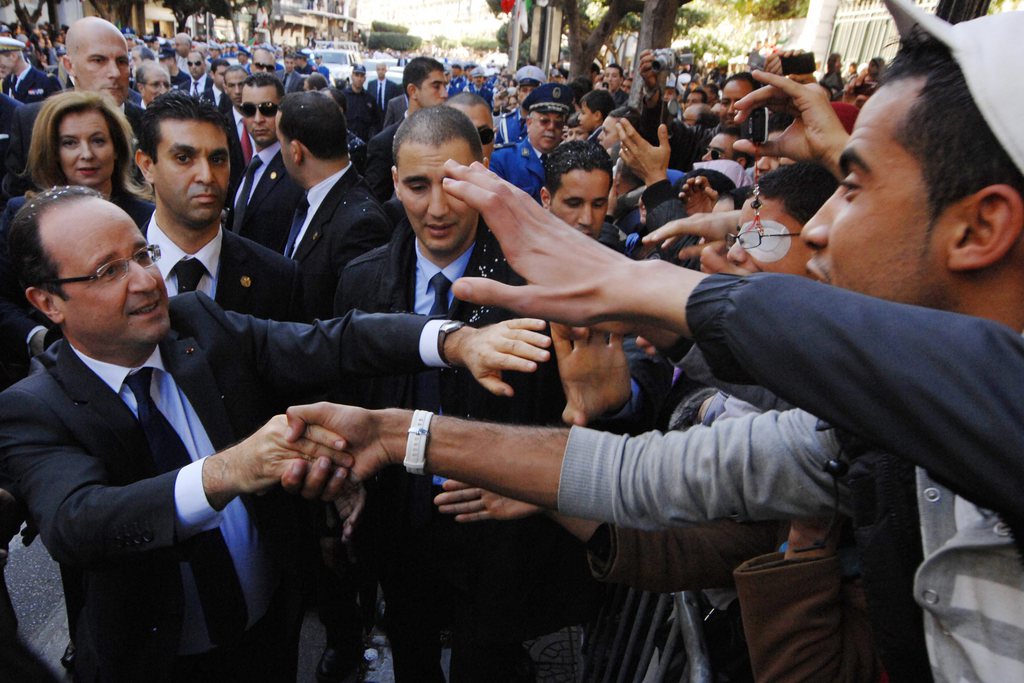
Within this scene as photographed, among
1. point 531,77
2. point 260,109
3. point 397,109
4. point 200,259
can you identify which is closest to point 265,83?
point 260,109

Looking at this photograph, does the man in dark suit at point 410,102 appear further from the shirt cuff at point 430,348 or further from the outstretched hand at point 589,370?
the outstretched hand at point 589,370

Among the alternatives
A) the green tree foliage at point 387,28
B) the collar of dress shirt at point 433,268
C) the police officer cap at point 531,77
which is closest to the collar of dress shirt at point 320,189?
the collar of dress shirt at point 433,268

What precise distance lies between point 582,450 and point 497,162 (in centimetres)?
470

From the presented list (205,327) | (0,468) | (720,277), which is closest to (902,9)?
(720,277)

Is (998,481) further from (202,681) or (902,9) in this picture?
(202,681)

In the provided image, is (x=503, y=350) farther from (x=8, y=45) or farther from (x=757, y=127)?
(x=8, y=45)

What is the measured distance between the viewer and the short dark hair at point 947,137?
3.17ft

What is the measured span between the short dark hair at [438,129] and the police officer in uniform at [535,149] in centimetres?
277

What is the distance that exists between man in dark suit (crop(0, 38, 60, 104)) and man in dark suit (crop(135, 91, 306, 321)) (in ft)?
24.5

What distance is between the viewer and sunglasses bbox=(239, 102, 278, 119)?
5.20 metres

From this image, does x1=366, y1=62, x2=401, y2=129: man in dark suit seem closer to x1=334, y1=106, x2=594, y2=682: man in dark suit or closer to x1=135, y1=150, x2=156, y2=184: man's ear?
x1=135, y1=150, x2=156, y2=184: man's ear

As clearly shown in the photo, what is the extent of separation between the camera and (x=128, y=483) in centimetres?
180

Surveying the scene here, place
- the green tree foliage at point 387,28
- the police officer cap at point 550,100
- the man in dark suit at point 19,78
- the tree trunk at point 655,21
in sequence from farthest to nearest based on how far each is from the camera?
1. the green tree foliage at point 387,28
2. the tree trunk at point 655,21
3. the man in dark suit at point 19,78
4. the police officer cap at point 550,100

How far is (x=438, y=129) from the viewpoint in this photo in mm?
2779
